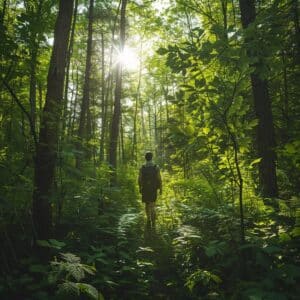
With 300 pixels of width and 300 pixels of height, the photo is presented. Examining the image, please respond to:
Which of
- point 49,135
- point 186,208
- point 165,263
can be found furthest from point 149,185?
point 49,135

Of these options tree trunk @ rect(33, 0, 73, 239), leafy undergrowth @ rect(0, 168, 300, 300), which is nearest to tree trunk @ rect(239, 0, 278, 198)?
leafy undergrowth @ rect(0, 168, 300, 300)

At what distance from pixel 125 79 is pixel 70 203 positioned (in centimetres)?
1999

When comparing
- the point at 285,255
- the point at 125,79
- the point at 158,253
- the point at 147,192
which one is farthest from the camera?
the point at 125,79

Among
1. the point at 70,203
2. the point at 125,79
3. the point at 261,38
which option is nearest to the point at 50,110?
the point at 70,203

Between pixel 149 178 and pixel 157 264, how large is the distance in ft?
10.3

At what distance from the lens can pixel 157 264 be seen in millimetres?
5398

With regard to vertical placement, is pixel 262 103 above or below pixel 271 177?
above

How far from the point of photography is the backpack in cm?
824

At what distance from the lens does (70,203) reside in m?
6.02

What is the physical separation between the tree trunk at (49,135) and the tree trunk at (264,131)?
4094 millimetres

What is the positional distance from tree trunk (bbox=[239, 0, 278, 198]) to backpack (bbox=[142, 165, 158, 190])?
2.81m

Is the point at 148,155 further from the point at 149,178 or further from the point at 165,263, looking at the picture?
the point at 165,263

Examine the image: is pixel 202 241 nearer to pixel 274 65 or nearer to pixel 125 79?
pixel 274 65

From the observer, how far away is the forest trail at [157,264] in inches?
176
